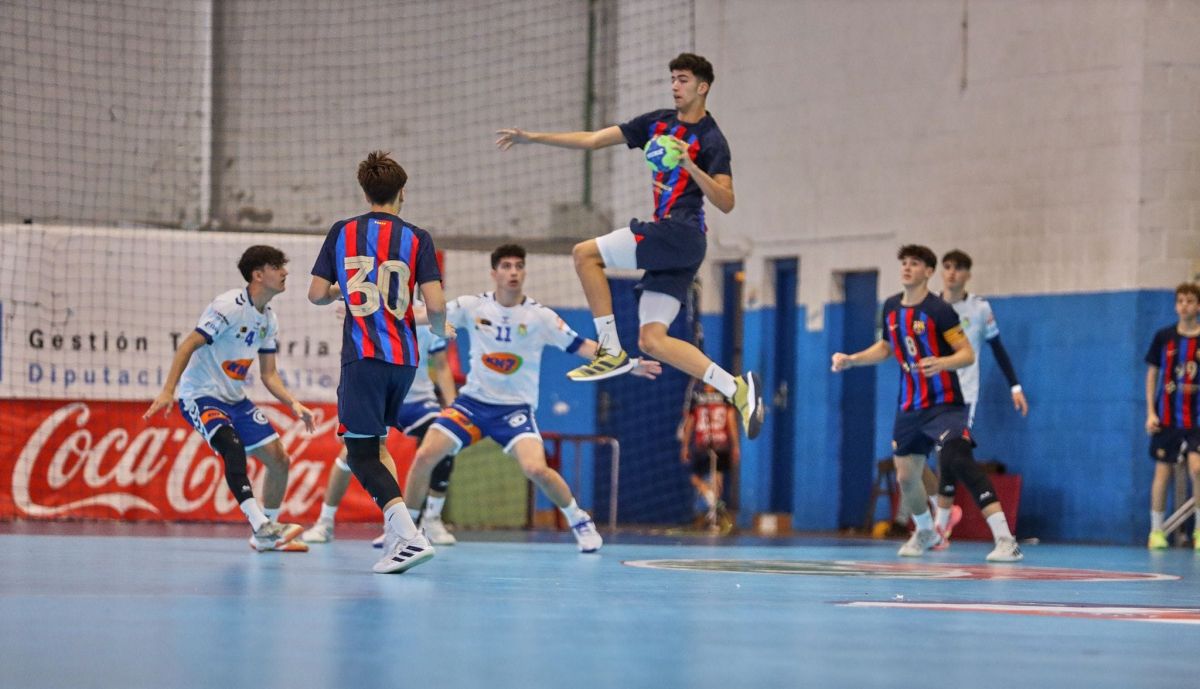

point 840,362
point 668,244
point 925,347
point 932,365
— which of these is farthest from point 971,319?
point 668,244

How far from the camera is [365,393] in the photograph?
7.70 metres

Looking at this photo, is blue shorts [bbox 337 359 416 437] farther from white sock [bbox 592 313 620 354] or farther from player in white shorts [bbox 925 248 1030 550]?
player in white shorts [bbox 925 248 1030 550]

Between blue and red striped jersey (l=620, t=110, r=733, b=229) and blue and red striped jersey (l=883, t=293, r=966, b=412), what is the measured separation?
3.48 metres

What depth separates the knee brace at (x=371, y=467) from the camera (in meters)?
7.74

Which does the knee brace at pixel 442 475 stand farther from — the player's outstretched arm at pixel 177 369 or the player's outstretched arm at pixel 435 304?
the player's outstretched arm at pixel 435 304

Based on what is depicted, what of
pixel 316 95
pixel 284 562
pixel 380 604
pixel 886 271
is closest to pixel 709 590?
pixel 380 604

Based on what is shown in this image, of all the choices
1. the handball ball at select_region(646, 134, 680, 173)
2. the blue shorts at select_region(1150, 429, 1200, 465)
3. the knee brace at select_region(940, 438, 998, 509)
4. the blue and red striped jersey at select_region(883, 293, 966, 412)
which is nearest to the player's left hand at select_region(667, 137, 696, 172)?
the handball ball at select_region(646, 134, 680, 173)

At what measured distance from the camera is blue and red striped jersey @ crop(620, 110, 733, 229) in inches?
325

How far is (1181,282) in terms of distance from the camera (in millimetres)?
14352

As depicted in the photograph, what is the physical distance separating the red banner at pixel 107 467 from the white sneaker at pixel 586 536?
16.8ft

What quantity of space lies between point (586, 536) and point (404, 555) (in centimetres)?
327

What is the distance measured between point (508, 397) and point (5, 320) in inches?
251

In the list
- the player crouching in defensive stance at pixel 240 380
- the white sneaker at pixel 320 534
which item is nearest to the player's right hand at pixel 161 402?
the player crouching in defensive stance at pixel 240 380

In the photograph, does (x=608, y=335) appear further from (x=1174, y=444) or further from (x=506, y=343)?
(x=1174, y=444)
